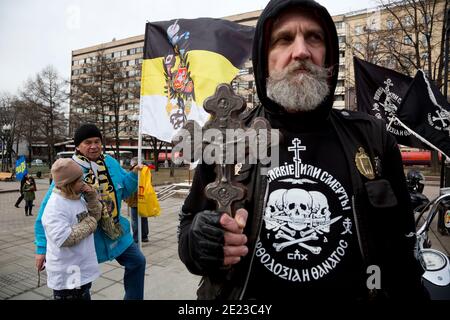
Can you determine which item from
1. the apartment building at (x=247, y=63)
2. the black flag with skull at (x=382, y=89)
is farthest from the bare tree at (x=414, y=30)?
the black flag with skull at (x=382, y=89)

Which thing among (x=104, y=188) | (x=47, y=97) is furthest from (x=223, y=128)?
(x=47, y=97)

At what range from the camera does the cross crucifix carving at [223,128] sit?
1.04 meters

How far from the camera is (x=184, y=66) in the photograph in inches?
194

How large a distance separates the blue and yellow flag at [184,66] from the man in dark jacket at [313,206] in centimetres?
324

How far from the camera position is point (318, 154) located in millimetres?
1396

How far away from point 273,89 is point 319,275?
0.93 meters

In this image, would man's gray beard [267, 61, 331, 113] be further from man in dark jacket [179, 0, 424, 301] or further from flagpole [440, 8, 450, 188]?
flagpole [440, 8, 450, 188]

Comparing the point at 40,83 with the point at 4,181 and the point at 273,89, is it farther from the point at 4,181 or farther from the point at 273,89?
the point at 273,89

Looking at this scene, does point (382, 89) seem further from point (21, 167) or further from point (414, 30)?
point (414, 30)

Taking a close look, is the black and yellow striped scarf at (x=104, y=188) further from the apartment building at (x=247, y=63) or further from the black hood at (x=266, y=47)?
the apartment building at (x=247, y=63)

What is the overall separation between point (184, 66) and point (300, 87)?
3915mm

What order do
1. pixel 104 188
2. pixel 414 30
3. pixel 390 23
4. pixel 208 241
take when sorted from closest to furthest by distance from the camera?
pixel 208 241
pixel 104 188
pixel 414 30
pixel 390 23

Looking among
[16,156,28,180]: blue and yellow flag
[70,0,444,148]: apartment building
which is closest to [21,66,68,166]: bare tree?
[70,0,444,148]: apartment building
